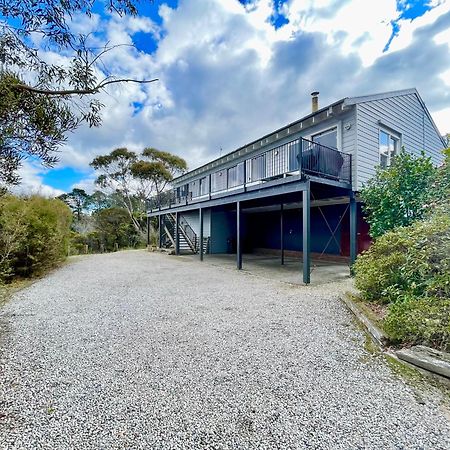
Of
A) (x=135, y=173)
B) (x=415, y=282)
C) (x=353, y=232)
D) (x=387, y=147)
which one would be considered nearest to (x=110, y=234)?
(x=135, y=173)

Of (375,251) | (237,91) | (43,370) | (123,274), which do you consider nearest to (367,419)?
(43,370)

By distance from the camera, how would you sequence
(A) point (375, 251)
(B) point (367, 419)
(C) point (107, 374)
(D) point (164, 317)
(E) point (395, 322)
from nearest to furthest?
(B) point (367, 419) → (C) point (107, 374) → (E) point (395, 322) → (D) point (164, 317) → (A) point (375, 251)

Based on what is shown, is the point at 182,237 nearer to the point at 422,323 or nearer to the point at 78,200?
the point at 422,323

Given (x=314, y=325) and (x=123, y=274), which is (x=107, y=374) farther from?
(x=123, y=274)

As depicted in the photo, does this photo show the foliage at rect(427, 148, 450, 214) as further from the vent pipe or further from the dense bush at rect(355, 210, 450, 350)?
the vent pipe

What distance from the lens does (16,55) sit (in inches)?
84.7

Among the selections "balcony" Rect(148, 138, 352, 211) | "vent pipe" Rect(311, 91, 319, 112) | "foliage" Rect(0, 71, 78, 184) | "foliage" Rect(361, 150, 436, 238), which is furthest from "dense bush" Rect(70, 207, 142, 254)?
"foliage" Rect(0, 71, 78, 184)

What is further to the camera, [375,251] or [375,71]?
[375,71]

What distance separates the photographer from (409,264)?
150 inches

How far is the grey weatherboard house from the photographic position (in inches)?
281

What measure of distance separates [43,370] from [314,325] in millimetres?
3412

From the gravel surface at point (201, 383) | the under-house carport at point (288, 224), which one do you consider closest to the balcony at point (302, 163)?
the under-house carport at point (288, 224)

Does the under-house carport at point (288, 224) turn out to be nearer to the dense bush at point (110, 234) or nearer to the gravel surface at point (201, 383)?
the gravel surface at point (201, 383)

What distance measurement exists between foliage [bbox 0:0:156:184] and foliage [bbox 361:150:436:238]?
5999 mm
